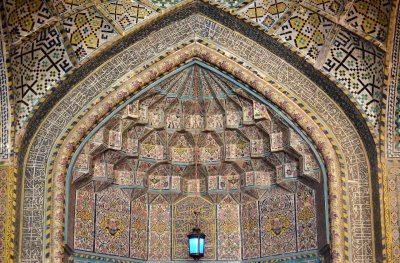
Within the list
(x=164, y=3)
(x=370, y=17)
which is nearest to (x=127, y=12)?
(x=164, y=3)

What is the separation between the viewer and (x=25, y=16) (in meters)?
10.4

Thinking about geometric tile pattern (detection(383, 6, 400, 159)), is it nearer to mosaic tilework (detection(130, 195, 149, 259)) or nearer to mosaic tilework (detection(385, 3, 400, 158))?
mosaic tilework (detection(385, 3, 400, 158))

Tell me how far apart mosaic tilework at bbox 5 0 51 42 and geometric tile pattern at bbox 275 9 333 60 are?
8.47 ft

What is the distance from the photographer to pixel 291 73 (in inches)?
424

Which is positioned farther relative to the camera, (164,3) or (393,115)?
(164,3)

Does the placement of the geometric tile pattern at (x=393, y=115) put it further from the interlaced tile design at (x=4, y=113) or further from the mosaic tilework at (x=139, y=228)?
the interlaced tile design at (x=4, y=113)

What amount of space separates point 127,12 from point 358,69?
264 cm

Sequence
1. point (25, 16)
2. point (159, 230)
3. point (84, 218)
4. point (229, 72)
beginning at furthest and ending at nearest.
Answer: point (159, 230) < point (84, 218) < point (229, 72) < point (25, 16)

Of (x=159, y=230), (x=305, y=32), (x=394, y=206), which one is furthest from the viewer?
(x=159, y=230)

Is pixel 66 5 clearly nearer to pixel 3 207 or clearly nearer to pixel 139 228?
pixel 3 207

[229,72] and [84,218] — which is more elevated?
[229,72]

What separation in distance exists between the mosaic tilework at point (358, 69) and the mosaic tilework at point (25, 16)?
315 cm

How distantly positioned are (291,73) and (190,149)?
1.69 metres

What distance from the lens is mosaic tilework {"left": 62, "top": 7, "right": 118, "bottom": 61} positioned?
1067cm
